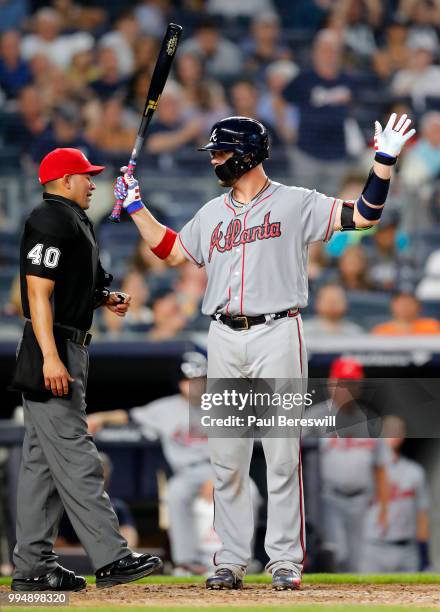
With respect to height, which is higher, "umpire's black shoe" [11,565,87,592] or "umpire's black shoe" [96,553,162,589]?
"umpire's black shoe" [96,553,162,589]

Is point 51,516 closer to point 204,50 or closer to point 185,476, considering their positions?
point 185,476

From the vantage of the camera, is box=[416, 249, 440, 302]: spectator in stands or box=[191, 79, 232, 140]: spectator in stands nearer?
box=[416, 249, 440, 302]: spectator in stands

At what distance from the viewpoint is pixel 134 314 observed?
29.6ft

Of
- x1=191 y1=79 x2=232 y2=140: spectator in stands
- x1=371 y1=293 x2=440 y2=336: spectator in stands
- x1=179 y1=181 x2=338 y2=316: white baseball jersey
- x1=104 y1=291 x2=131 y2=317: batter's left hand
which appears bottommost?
A: x1=104 y1=291 x2=131 y2=317: batter's left hand

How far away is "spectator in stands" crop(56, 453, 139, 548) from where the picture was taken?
8.04 metres

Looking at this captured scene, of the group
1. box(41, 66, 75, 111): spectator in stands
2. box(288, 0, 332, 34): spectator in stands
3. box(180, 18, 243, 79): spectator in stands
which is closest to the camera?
box(41, 66, 75, 111): spectator in stands

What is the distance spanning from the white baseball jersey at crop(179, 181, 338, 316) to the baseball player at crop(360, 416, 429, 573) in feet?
13.7

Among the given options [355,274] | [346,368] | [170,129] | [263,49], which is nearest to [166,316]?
[346,368]

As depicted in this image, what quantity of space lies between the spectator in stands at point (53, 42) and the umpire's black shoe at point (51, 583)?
7604 millimetres

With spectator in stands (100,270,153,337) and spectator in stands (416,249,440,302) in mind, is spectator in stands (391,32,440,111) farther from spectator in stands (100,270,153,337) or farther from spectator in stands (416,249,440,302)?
spectator in stands (100,270,153,337)

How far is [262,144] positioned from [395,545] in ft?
15.1

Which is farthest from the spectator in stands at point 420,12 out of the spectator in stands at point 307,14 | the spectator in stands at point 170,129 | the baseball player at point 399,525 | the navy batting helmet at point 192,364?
the navy batting helmet at point 192,364

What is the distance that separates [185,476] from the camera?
8211mm

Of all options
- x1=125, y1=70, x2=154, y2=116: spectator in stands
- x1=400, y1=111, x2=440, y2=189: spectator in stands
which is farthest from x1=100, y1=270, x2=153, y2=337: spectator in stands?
x1=400, y1=111, x2=440, y2=189: spectator in stands
